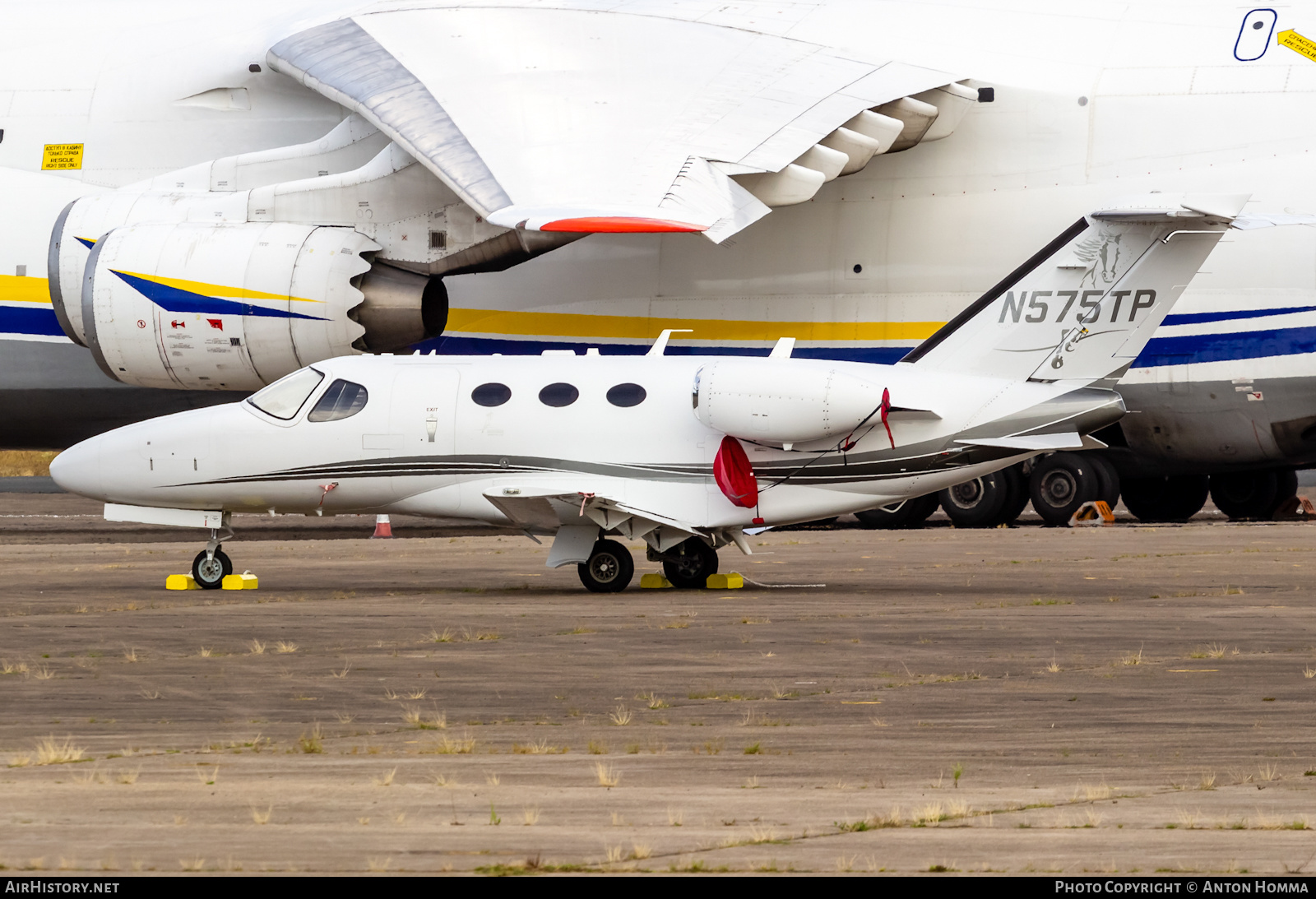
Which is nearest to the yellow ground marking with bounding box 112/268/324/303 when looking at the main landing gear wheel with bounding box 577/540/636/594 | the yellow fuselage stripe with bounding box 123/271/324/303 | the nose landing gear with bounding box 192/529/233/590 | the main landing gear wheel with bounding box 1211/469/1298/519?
the yellow fuselage stripe with bounding box 123/271/324/303

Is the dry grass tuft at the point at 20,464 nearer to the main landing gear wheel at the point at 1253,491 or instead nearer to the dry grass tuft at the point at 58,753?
the main landing gear wheel at the point at 1253,491

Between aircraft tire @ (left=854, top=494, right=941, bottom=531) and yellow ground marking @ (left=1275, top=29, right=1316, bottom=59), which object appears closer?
yellow ground marking @ (left=1275, top=29, right=1316, bottom=59)

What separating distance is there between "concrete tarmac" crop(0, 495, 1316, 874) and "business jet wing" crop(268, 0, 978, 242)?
13.1 feet

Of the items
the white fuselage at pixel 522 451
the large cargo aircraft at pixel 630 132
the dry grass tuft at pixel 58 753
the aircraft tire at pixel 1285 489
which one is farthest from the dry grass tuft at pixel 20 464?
the dry grass tuft at pixel 58 753

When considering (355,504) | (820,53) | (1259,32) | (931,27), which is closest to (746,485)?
(355,504)

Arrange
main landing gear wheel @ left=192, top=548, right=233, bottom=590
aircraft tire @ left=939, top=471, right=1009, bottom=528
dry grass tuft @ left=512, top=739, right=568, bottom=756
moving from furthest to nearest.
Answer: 1. aircraft tire @ left=939, top=471, right=1009, bottom=528
2. main landing gear wheel @ left=192, top=548, right=233, bottom=590
3. dry grass tuft @ left=512, top=739, right=568, bottom=756

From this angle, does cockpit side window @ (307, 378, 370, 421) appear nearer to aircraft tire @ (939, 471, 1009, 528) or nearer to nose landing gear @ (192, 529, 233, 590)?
nose landing gear @ (192, 529, 233, 590)

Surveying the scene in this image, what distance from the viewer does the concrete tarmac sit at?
5969 mm

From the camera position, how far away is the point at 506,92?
63.5ft

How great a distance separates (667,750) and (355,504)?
9.77m

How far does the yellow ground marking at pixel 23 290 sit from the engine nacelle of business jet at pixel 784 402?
1104 centimetres

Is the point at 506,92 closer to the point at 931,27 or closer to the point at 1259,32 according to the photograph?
the point at 931,27

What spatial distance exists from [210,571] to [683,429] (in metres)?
4.92

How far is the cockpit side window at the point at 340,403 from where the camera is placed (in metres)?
17.2
